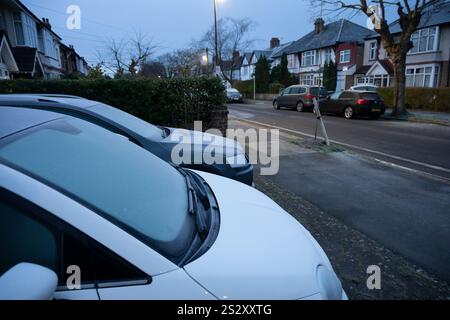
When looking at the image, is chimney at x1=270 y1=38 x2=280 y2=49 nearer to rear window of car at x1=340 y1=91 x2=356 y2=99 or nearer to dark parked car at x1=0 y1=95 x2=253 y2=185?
rear window of car at x1=340 y1=91 x2=356 y2=99

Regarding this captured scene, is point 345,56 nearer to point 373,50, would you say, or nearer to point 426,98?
point 373,50

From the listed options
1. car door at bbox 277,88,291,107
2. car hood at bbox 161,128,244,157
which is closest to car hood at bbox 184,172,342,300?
car hood at bbox 161,128,244,157

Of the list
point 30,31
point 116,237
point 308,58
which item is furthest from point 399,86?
point 308,58

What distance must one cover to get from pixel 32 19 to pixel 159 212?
99.7ft

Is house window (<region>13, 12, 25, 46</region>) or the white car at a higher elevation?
house window (<region>13, 12, 25, 46</region>)

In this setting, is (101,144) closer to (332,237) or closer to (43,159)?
(43,159)

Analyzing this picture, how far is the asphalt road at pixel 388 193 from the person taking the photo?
144 inches

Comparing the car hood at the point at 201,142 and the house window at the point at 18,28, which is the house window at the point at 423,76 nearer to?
the car hood at the point at 201,142

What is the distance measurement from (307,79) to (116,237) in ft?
154

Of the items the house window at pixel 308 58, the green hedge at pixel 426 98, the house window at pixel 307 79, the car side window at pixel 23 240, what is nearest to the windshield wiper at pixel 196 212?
the car side window at pixel 23 240

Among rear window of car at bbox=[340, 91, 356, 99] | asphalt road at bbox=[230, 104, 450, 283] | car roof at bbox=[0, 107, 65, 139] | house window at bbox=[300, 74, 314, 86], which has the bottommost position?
asphalt road at bbox=[230, 104, 450, 283]

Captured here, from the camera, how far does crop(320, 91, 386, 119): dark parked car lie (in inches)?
650

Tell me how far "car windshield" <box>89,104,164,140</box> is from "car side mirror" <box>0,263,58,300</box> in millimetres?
2891
